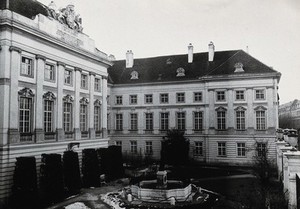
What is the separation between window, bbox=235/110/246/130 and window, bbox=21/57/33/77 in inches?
1027

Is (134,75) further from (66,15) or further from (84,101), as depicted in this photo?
(66,15)

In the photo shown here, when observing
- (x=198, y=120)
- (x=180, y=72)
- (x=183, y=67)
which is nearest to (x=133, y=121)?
(x=198, y=120)

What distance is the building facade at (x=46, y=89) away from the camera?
2122 centimetres

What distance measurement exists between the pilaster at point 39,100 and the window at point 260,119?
86.3 ft

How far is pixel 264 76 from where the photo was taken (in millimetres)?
37562

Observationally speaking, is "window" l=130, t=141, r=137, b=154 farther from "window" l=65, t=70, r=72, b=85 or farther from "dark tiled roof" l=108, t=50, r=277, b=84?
"window" l=65, t=70, r=72, b=85

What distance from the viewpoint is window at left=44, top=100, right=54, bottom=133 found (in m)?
25.7

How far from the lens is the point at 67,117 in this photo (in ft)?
94.3

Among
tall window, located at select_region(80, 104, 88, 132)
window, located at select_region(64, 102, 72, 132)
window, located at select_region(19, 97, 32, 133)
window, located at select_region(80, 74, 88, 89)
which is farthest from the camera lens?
window, located at select_region(80, 74, 88, 89)

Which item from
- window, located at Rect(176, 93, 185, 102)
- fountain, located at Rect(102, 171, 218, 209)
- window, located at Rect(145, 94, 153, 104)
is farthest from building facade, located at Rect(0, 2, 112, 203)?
window, located at Rect(176, 93, 185, 102)

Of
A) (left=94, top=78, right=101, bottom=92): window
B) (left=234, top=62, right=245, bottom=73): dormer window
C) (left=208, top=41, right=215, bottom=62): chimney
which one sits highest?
(left=208, top=41, right=215, bottom=62): chimney

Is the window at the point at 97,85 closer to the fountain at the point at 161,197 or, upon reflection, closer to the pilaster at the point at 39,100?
the pilaster at the point at 39,100

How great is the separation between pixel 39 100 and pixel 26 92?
5.16ft

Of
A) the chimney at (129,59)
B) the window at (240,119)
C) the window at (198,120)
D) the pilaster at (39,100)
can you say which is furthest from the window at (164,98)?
the pilaster at (39,100)
